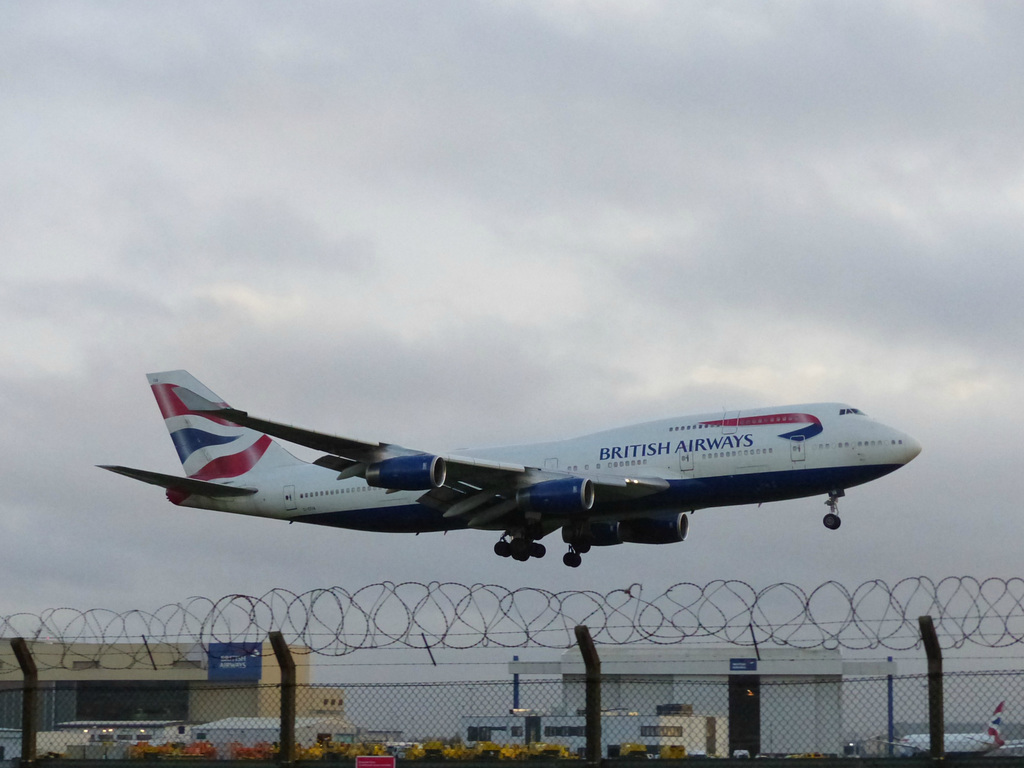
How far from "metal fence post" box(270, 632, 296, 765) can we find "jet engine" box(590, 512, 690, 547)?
115 ft

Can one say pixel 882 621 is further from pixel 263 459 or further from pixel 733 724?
pixel 263 459

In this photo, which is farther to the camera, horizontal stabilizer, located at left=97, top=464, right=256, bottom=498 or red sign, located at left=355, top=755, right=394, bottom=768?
horizontal stabilizer, located at left=97, top=464, right=256, bottom=498

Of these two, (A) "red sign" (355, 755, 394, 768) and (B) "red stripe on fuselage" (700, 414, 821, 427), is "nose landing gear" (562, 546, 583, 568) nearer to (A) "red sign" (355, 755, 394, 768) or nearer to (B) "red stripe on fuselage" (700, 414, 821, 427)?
(B) "red stripe on fuselage" (700, 414, 821, 427)

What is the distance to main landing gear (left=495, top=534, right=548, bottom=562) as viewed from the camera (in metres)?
46.5

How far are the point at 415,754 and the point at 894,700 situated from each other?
562 centimetres

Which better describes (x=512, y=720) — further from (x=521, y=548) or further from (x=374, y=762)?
(x=521, y=548)

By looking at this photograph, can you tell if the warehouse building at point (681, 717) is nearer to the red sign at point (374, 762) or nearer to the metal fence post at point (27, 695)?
the red sign at point (374, 762)

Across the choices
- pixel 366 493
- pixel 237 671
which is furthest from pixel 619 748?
pixel 237 671

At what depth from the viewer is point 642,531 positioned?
162ft

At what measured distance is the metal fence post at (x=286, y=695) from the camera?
13.7 m

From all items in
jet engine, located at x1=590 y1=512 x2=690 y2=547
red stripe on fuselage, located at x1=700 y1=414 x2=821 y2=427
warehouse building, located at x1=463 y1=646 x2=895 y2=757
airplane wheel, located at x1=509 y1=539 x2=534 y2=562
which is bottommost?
warehouse building, located at x1=463 y1=646 x2=895 y2=757

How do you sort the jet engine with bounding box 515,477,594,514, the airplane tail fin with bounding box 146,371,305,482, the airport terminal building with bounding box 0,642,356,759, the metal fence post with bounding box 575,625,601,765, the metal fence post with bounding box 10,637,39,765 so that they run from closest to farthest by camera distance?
the metal fence post with bounding box 575,625,601,765 < the metal fence post with bounding box 10,637,39,765 < the airport terminal building with bounding box 0,642,356,759 < the jet engine with bounding box 515,477,594,514 < the airplane tail fin with bounding box 146,371,305,482

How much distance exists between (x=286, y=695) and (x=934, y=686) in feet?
22.0

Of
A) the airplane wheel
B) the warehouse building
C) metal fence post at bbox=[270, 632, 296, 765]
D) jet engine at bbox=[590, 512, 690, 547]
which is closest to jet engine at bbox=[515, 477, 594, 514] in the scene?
the airplane wheel
